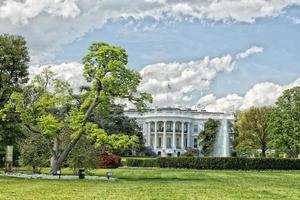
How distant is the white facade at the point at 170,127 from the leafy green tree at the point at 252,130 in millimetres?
33789

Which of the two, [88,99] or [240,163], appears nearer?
[88,99]

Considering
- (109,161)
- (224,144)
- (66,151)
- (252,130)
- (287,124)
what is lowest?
(109,161)

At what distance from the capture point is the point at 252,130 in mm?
96062

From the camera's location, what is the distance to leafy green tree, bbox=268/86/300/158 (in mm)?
70438

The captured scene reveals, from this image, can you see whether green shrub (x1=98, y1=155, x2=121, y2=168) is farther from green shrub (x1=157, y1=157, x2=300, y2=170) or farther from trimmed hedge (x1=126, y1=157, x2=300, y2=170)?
green shrub (x1=157, y1=157, x2=300, y2=170)

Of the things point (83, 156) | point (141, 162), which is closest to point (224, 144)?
point (141, 162)

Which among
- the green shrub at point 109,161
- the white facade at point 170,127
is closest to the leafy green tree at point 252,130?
the green shrub at point 109,161

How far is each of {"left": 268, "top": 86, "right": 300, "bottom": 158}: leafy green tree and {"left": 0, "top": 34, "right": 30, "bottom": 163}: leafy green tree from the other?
3138cm

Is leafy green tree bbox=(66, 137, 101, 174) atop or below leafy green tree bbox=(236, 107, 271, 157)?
below

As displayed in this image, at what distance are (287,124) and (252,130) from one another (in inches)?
1000

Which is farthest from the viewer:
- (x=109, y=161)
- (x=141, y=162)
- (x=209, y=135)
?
(x=209, y=135)

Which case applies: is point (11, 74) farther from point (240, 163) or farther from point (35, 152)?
point (240, 163)

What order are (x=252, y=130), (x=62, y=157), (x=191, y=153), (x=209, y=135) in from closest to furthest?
(x=62, y=157), (x=252, y=130), (x=209, y=135), (x=191, y=153)

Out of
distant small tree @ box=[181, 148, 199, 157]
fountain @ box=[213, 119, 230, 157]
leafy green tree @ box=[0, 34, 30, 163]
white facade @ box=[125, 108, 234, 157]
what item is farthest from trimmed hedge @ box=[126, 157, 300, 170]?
white facade @ box=[125, 108, 234, 157]
